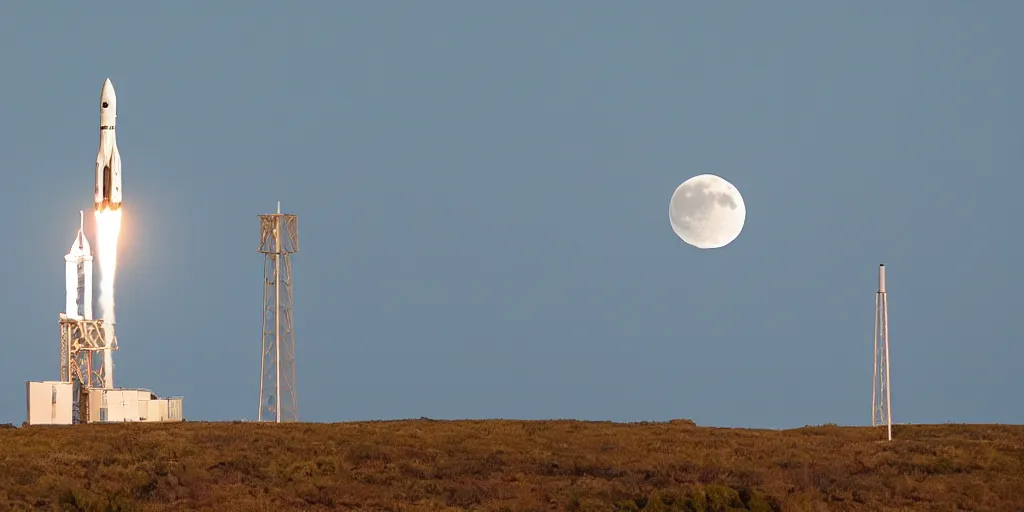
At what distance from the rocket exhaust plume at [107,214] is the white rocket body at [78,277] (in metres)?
1.98

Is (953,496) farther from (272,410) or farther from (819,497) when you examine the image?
(272,410)

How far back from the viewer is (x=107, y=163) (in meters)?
78.2

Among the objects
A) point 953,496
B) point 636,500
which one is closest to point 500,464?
point 636,500

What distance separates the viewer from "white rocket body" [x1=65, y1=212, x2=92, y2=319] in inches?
3157

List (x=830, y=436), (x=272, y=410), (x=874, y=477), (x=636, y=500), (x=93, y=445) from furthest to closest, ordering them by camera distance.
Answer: (x=272, y=410), (x=830, y=436), (x=93, y=445), (x=874, y=477), (x=636, y=500)

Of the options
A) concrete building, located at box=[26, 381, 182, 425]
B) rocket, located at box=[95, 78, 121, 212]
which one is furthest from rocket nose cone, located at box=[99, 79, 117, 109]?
concrete building, located at box=[26, 381, 182, 425]

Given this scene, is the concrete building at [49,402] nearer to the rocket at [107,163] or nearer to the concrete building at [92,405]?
the concrete building at [92,405]

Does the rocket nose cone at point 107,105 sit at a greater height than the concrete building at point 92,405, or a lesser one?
greater

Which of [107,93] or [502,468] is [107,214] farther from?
[502,468]

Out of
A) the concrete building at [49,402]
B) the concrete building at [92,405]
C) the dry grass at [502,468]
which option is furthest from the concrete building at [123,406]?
the dry grass at [502,468]

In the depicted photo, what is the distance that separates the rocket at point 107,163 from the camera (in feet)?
256

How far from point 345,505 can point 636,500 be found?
8115 mm

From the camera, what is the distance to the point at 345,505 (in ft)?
149

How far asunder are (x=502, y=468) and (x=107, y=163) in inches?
1394
